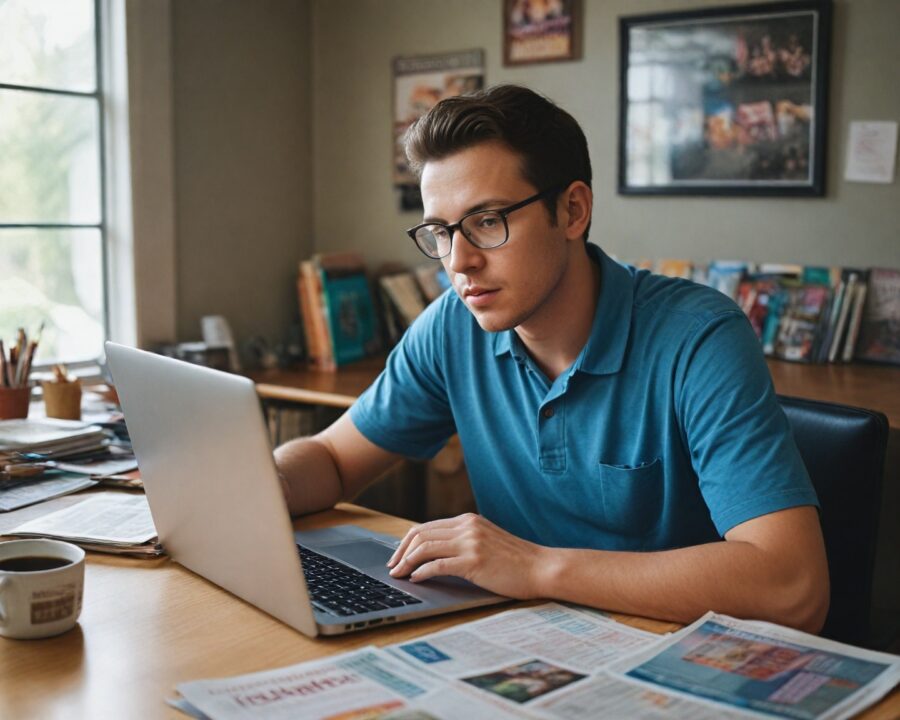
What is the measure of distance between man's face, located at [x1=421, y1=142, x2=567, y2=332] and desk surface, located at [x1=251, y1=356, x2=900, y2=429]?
1.10 metres

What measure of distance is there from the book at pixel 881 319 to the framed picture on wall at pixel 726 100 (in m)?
0.30

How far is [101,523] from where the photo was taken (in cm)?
157

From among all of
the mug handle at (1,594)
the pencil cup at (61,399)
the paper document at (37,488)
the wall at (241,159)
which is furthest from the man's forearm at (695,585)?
the wall at (241,159)

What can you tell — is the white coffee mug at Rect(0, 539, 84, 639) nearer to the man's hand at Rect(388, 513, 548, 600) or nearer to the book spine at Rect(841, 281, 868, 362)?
the man's hand at Rect(388, 513, 548, 600)

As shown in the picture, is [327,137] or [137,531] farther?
[327,137]

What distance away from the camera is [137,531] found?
1524 mm

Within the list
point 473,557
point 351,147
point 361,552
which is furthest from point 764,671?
point 351,147

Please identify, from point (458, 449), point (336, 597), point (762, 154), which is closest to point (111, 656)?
point (336, 597)

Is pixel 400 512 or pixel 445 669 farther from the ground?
pixel 445 669

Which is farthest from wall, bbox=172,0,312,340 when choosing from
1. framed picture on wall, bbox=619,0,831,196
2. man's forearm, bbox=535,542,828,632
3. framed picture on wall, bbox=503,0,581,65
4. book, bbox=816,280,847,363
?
man's forearm, bbox=535,542,828,632

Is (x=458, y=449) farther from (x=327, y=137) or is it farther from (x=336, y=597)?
(x=336, y=597)

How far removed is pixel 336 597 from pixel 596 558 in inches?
12.5

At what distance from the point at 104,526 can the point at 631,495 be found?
0.79m

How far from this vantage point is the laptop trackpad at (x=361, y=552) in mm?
1404
